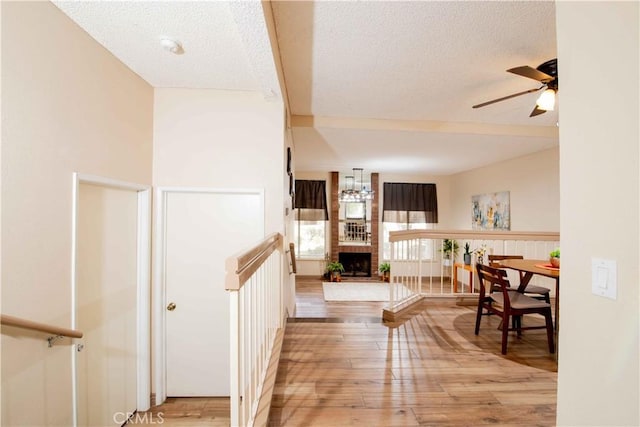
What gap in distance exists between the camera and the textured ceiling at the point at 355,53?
1668mm

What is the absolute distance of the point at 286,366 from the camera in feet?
7.52

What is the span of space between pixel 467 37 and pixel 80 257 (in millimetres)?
3221

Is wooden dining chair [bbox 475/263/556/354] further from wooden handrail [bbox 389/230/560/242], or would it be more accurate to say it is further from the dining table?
wooden handrail [bbox 389/230/560/242]

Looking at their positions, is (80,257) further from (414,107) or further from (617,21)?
(414,107)

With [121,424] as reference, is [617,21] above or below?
above

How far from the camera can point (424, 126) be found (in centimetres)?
371

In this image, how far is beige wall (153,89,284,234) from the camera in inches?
105

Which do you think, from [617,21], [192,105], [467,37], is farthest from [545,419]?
[192,105]

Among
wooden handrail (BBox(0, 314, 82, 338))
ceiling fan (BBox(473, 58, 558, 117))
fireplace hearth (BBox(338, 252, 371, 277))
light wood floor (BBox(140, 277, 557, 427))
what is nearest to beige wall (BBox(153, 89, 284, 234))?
light wood floor (BBox(140, 277, 557, 427))

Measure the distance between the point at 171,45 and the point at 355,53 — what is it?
53.8 inches

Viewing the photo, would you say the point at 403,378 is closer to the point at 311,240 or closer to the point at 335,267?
the point at 335,267

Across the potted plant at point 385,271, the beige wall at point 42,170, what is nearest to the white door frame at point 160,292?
the beige wall at point 42,170

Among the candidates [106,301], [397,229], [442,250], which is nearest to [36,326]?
[106,301]

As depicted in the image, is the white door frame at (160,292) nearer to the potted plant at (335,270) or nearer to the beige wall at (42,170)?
the beige wall at (42,170)
